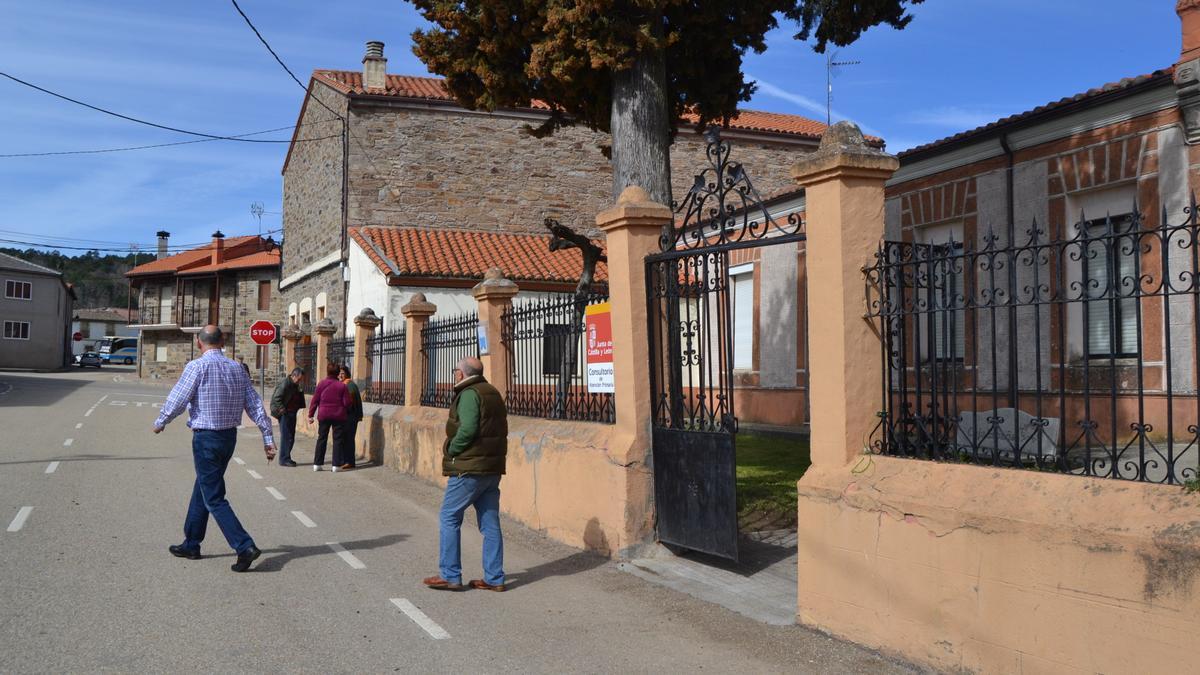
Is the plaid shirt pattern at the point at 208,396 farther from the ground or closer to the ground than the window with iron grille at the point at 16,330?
closer to the ground

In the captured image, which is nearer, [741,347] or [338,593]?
[338,593]

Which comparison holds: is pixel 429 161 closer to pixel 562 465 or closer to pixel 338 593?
pixel 562 465

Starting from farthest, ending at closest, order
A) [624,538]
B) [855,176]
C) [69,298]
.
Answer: [69,298], [624,538], [855,176]

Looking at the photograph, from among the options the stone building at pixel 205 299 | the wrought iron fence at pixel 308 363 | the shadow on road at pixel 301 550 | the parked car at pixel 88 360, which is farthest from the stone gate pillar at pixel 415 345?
the parked car at pixel 88 360

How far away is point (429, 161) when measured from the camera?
26.9m

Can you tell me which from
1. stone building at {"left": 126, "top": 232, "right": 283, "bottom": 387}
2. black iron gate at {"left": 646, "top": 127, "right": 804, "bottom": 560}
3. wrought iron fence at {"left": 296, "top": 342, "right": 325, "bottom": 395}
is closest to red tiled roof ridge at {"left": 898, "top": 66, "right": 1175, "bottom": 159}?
black iron gate at {"left": 646, "top": 127, "right": 804, "bottom": 560}

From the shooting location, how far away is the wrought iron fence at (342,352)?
18.8 meters

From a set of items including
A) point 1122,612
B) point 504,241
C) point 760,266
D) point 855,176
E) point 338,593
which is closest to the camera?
point 1122,612

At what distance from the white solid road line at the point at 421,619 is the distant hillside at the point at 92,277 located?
125 meters

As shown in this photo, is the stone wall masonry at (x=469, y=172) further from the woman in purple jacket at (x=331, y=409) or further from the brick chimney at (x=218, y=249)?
the brick chimney at (x=218, y=249)

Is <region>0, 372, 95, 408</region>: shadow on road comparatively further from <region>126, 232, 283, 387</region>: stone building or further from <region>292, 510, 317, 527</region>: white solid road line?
<region>292, 510, 317, 527</region>: white solid road line

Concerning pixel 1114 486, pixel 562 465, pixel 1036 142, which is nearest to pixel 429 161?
pixel 1036 142

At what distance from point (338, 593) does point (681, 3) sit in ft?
22.0

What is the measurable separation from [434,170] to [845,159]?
22041 millimetres
